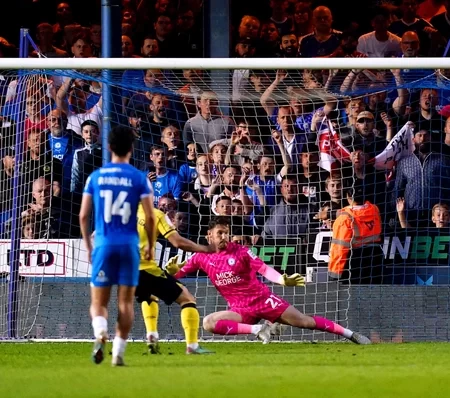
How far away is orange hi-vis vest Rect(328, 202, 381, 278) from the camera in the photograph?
45.3 ft

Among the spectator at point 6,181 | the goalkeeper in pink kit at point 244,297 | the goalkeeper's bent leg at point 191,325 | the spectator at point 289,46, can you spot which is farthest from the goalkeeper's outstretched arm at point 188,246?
the spectator at point 289,46

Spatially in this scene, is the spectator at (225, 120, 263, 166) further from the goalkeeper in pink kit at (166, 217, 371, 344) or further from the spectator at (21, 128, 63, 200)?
the spectator at (21, 128, 63, 200)

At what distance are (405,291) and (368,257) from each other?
22.5 inches

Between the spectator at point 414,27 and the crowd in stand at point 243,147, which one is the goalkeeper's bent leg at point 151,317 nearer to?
the crowd in stand at point 243,147

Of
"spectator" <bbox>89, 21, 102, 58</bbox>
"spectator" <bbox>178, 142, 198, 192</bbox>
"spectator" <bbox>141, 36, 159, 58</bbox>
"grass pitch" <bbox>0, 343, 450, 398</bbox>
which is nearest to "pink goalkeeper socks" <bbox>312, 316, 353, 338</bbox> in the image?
"grass pitch" <bbox>0, 343, 450, 398</bbox>

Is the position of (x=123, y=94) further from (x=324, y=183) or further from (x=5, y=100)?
(x=324, y=183)

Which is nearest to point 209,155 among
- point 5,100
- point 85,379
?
point 5,100

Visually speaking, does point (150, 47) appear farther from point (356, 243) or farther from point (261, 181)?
point (356, 243)

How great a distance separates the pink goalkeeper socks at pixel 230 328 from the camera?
12.9 metres

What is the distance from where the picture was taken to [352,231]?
13820mm

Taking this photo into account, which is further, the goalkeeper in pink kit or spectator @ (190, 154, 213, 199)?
spectator @ (190, 154, 213, 199)

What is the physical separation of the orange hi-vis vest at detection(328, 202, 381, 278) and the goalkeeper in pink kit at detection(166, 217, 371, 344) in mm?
1053

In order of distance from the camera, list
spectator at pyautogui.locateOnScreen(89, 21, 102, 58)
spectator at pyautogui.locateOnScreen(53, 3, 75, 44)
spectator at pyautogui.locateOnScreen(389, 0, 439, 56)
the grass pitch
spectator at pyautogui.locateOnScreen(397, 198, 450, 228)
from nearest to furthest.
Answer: the grass pitch < spectator at pyautogui.locateOnScreen(397, 198, 450, 228) < spectator at pyautogui.locateOnScreen(389, 0, 439, 56) < spectator at pyautogui.locateOnScreen(89, 21, 102, 58) < spectator at pyautogui.locateOnScreen(53, 3, 75, 44)

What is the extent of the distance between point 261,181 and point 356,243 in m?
1.29
